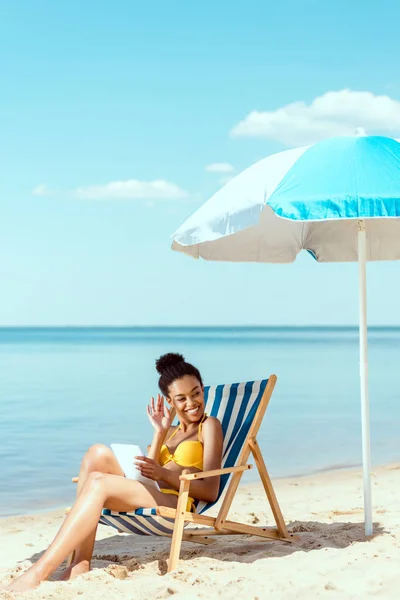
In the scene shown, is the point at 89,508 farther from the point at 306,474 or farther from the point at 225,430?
the point at 306,474

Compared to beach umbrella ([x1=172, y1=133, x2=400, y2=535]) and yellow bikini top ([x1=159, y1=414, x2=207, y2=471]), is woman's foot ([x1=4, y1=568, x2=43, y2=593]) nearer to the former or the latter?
yellow bikini top ([x1=159, y1=414, x2=207, y2=471])

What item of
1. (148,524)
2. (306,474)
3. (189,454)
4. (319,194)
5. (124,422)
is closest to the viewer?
(319,194)

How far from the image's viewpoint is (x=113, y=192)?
235ft

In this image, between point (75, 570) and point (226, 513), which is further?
point (226, 513)

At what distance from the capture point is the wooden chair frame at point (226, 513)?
3.70 meters

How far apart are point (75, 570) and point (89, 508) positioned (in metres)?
0.30

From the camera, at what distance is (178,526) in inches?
145

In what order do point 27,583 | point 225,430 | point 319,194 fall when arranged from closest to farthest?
point 27,583 → point 319,194 → point 225,430

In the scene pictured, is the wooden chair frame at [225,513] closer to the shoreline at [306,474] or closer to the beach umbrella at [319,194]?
the beach umbrella at [319,194]

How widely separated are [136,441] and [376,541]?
5.74 m

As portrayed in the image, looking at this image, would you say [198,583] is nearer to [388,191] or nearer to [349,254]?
[388,191]

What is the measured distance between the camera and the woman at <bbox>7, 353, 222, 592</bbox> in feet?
11.6

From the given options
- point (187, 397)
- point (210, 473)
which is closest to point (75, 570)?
point (210, 473)

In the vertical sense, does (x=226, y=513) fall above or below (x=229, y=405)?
below
